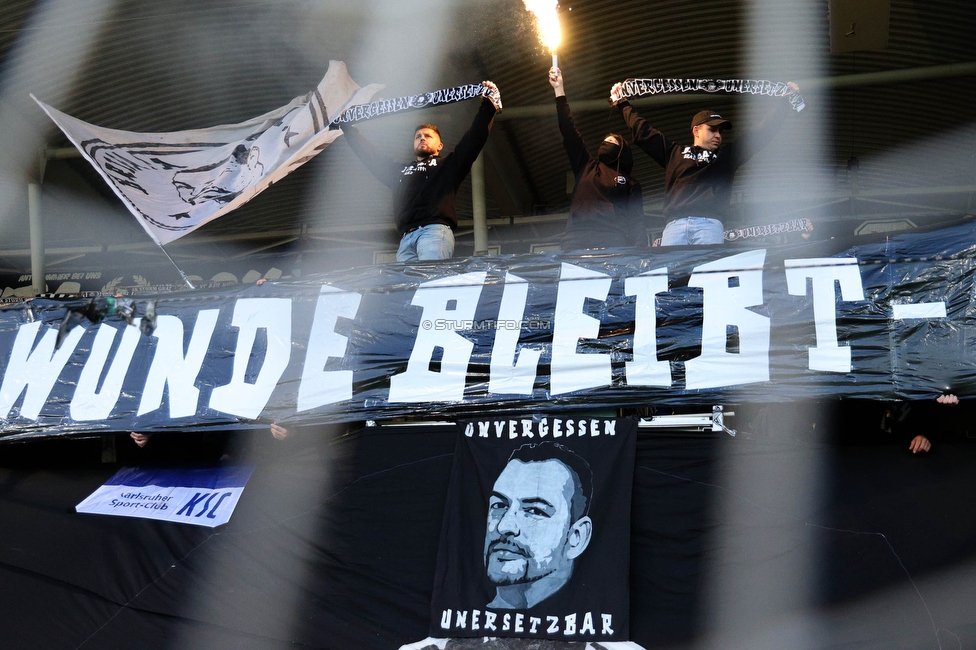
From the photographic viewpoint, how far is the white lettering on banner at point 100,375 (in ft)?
20.6

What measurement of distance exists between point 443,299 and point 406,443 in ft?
3.17

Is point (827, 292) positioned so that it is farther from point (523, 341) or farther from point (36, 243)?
point (36, 243)

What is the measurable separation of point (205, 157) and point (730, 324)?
16.4ft

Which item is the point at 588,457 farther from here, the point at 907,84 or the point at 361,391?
the point at 907,84

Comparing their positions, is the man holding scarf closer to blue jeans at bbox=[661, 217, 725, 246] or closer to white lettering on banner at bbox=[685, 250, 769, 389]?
blue jeans at bbox=[661, 217, 725, 246]

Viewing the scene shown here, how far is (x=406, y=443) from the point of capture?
5.71m

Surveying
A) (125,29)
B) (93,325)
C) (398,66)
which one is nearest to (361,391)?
(93,325)

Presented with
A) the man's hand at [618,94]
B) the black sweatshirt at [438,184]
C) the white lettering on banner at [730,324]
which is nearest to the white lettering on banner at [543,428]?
the white lettering on banner at [730,324]

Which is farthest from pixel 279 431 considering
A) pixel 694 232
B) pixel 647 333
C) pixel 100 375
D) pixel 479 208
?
pixel 479 208

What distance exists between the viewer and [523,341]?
564 centimetres


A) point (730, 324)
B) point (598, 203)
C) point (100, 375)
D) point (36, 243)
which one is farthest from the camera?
point (36, 243)

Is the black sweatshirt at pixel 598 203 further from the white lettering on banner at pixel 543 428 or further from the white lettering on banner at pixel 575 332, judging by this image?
the white lettering on banner at pixel 543 428

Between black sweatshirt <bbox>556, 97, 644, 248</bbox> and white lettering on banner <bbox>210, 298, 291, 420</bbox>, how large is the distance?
209 centimetres

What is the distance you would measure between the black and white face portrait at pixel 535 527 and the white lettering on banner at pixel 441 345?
653 millimetres
